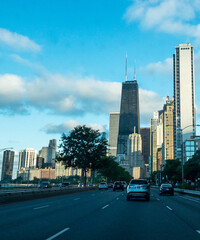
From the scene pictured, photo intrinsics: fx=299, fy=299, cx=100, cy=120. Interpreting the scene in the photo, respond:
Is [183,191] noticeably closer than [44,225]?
No

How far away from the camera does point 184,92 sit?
19212cm

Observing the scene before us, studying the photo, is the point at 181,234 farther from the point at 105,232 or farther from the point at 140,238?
the point at 105,232

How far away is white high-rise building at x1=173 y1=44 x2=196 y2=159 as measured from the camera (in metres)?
190

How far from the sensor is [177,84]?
195250mm

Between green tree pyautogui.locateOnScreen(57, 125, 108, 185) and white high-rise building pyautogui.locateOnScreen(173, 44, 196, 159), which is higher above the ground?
white high-rise building pyautogui.locateOnScreen(173, 44, 196, 159)

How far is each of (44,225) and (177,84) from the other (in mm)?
193696

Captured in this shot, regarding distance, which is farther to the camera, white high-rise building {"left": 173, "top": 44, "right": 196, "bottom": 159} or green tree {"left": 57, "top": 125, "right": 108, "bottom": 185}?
white high-rise building {"left": 173, "top": 44, "right": 196, "bottom": 159}

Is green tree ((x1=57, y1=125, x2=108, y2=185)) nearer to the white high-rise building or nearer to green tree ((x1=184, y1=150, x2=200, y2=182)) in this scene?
green tree ((x1=184, y1=150, x2=200, y2=182))

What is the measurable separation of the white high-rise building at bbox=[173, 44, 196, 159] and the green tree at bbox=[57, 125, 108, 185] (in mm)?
130270

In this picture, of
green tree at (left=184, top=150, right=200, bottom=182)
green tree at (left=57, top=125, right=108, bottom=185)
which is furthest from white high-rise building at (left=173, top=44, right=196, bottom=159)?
green tree at (left=57, top=125, right=108, bottom=185)

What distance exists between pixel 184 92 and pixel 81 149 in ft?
470

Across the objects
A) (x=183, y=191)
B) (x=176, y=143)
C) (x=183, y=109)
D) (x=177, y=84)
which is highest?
(x=177, y=84)

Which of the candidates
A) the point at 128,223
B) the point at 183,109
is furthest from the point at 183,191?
the point at 183,109

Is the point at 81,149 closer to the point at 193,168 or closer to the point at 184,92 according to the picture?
the point at 193,168
